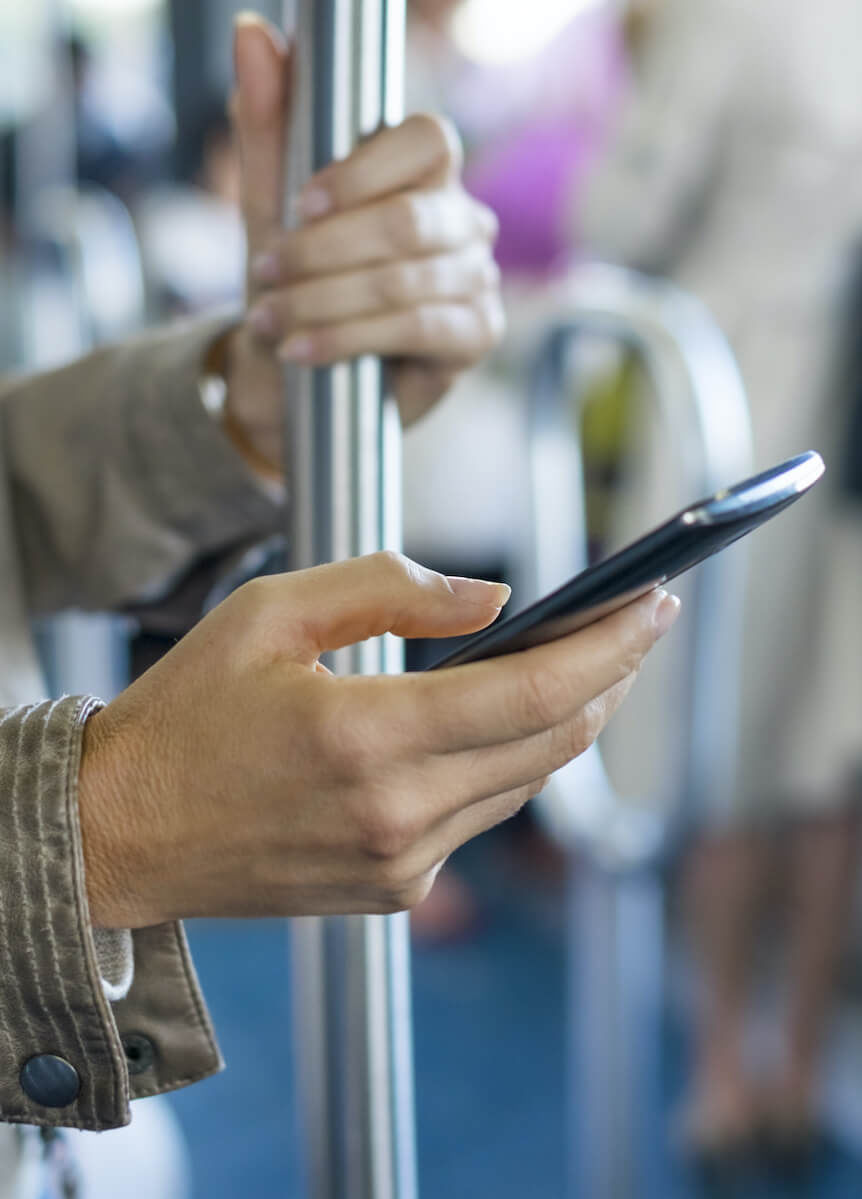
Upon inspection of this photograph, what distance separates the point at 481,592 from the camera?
31 cm

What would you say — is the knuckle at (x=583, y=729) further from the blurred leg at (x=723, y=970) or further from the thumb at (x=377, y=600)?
the blurred leg at (x=723, y=970)

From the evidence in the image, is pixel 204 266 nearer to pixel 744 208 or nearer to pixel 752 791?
pixel 744 208

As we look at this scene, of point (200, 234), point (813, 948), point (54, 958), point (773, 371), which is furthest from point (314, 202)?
point (200, 234)

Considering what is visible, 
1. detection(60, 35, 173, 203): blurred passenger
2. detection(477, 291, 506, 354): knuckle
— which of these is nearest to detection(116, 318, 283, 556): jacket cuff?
detection(477, 291, 506, 354): knuckle

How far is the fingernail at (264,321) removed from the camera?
500 mm

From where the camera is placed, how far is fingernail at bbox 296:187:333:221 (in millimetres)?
453

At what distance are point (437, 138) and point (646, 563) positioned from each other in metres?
0.26

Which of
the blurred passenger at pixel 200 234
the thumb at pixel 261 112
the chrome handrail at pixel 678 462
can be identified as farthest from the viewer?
the blurred passenger at pixel 200 234

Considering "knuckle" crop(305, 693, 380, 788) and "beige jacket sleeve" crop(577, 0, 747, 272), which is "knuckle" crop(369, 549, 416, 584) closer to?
"knuckle" crop(305, 693, 380, 788)

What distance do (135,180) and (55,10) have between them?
522mm

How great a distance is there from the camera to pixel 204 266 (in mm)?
1906

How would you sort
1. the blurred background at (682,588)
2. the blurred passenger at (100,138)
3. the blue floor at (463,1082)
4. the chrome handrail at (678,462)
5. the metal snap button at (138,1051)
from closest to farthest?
the metal snap button at (138,1051), the chrome handrail at (678,462), the blurred background at (682,588), the blue floor at (463,1082), the blurred passenger at (100,138)

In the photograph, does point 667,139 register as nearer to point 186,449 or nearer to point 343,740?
point 186,449

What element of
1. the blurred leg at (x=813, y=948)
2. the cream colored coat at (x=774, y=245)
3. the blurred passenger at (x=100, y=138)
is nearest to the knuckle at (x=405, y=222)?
the cream colored coat at (x=774, y=245)
